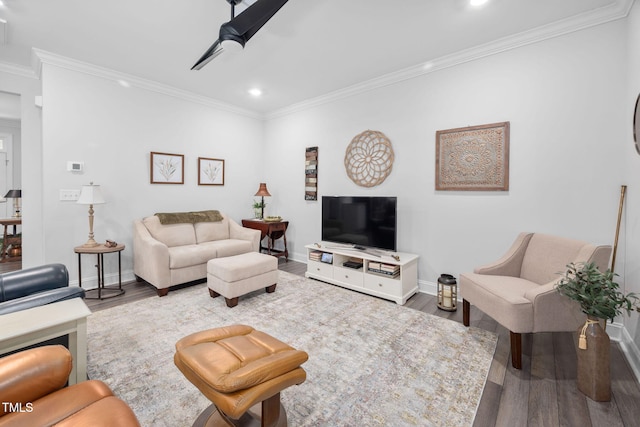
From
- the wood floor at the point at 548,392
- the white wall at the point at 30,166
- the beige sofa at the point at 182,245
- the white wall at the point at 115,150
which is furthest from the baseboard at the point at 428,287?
the white wall at the point at 30,166

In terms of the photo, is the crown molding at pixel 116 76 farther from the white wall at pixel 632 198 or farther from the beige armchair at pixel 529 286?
the white wall at pixel 632 198

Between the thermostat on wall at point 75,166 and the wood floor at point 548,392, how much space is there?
14.9 feet

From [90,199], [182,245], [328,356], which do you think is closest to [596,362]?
[328,356]

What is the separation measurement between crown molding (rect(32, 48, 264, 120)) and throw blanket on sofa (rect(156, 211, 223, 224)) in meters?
1.76

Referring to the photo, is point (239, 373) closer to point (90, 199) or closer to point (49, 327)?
point (49, 327)

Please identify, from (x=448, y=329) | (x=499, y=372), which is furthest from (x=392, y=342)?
(x=499, y=372)

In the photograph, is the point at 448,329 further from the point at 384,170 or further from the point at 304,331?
the point at 384,170

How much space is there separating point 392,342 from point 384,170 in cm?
220

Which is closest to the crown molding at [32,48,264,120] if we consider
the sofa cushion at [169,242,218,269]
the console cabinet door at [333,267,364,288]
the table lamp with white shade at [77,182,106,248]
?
the table lamp with white shade at [77,182,106,248]

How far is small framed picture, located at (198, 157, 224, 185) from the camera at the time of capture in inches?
183

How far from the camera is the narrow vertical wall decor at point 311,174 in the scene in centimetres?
464

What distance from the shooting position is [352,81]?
12.9 feet

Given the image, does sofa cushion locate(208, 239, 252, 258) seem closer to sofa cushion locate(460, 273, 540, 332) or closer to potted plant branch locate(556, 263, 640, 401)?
sofa cushion locate(460, 273, 540, 332)

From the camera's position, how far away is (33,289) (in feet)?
6.79
